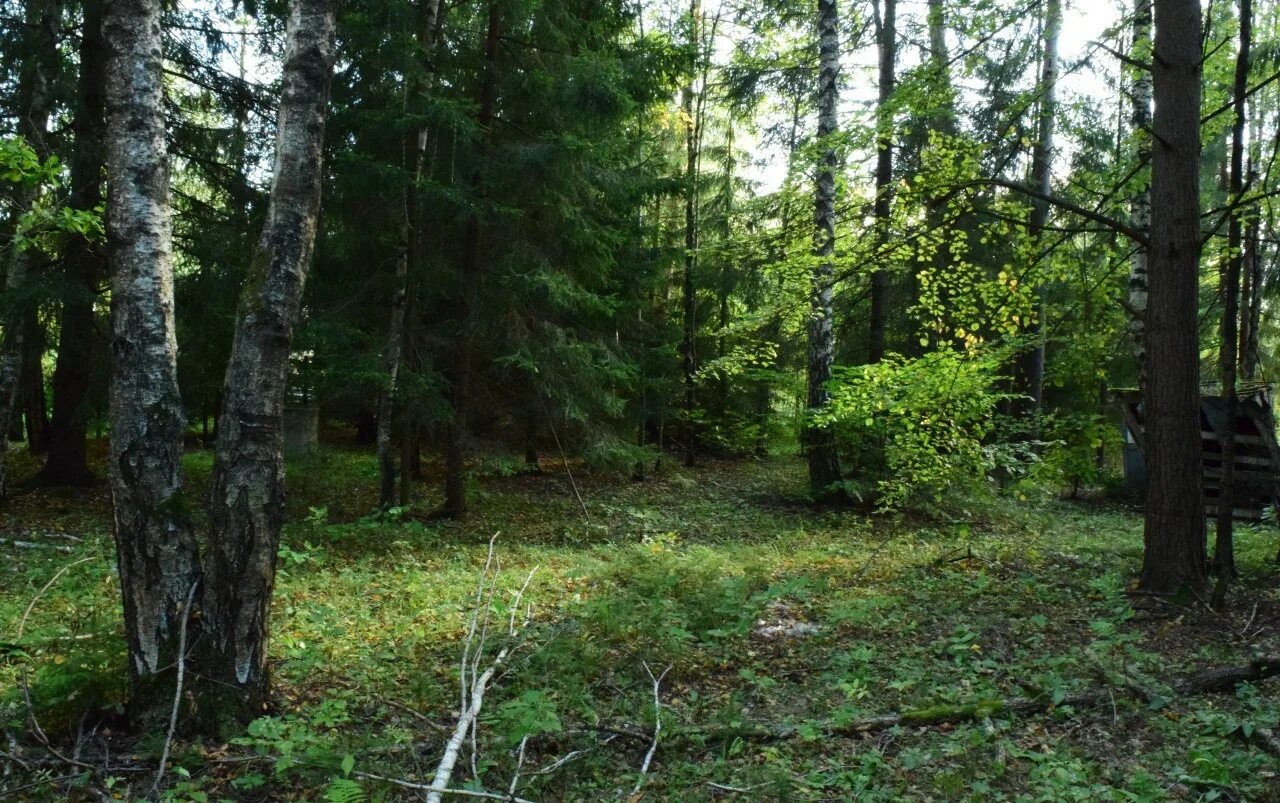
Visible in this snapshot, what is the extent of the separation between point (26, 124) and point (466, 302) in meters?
5.78

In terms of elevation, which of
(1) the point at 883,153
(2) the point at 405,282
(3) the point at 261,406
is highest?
(1) the point at 883,153

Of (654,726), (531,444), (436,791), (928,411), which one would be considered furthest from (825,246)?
(436,791)

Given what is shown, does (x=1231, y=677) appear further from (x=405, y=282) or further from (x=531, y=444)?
(x=531, y=444)

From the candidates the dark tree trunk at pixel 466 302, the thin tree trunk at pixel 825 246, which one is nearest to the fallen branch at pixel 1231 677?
the thin tree trunk at pixel 825 246

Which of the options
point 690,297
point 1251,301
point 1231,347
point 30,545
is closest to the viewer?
point 1231,347

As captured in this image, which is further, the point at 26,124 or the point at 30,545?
the point at 26,124

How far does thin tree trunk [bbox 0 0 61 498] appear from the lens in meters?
9.75

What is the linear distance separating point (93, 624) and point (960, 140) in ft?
26.8

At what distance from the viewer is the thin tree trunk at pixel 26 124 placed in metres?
9.75

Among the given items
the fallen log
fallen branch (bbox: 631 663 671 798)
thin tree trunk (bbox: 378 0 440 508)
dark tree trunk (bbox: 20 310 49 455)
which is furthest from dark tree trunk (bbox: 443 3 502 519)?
the fallen log

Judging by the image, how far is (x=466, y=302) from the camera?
11.2 meters

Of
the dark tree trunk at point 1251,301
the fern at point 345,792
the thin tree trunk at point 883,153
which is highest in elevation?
the thin tree trunk at point 883,153

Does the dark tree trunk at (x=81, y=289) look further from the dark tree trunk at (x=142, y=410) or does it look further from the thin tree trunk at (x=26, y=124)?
the dark tree trunk at (x=142, y=410)

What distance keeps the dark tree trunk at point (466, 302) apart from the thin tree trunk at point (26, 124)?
5181 mm
